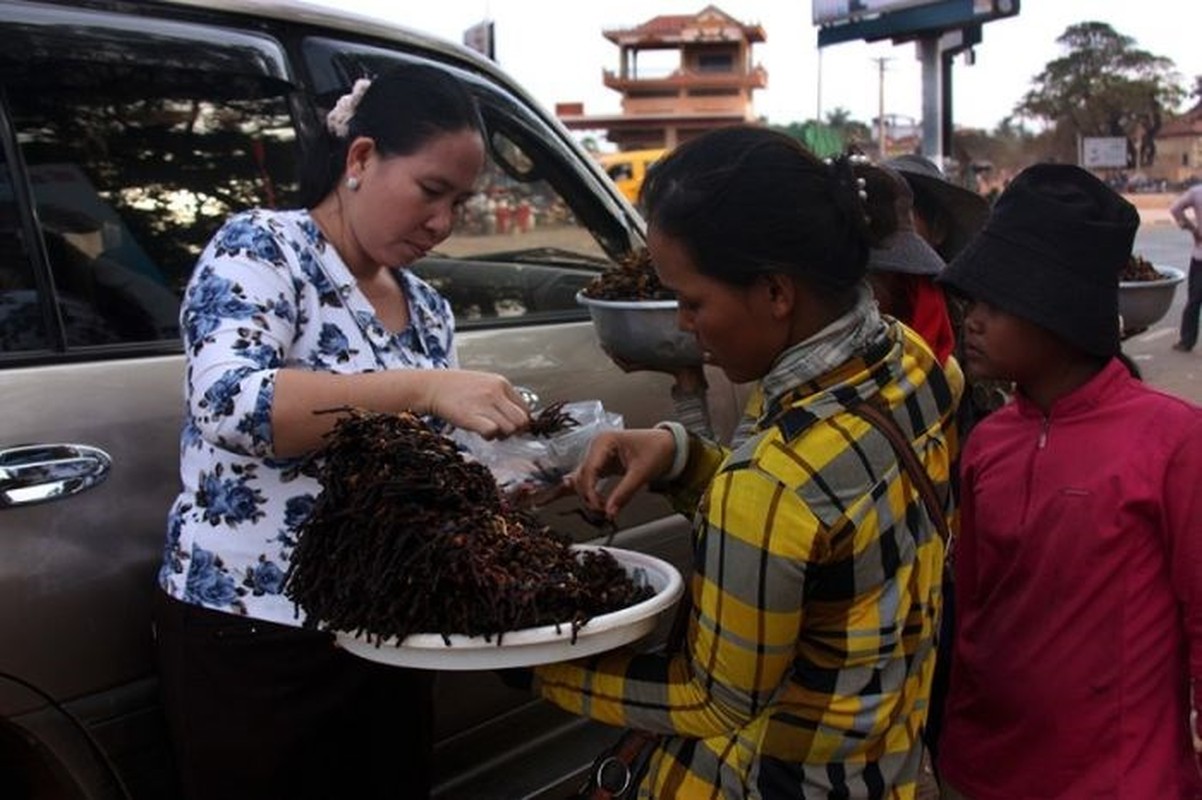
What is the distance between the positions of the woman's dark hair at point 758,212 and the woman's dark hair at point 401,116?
1.90 feet

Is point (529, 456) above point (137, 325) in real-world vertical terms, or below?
below

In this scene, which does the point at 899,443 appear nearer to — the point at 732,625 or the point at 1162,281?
the point at 732,625

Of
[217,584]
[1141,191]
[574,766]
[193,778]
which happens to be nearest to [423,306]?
[217,584]

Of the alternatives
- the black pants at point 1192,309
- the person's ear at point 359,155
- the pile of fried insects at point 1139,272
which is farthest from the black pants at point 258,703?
the black pants at point 1192,309

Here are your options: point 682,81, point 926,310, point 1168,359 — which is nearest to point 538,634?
point 926,310

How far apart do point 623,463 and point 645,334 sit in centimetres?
71

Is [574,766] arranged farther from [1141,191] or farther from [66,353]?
[1141,191]

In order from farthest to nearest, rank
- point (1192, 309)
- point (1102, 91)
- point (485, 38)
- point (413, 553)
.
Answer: point (1102, 91), point (1192, 309), point (485, 38), point (413, 553)

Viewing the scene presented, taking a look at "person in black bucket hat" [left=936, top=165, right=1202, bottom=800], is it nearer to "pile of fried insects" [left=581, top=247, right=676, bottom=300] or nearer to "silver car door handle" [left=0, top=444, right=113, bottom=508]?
"pile of fried insects" [left=581, top=247, right=676, bottom=300]

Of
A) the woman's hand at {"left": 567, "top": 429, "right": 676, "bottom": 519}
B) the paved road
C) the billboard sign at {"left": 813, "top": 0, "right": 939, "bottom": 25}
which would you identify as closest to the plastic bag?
the woman's hand at {"left": 567, "top": 429, "right": 676, "bottom": 519}

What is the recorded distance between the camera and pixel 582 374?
2.83 m

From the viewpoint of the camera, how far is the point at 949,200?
9.78ft

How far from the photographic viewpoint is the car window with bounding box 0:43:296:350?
211cm

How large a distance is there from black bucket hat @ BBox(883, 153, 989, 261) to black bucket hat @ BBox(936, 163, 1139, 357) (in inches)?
41.1
